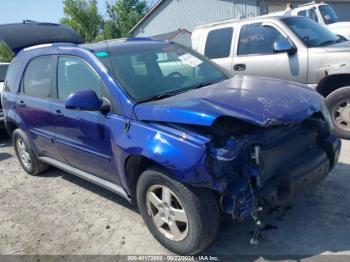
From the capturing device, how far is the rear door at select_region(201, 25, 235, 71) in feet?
23.2

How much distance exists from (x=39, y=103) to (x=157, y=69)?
1637 mm

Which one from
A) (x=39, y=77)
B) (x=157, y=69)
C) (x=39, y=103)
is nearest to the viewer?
(x=157, y=69)

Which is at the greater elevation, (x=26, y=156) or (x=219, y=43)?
(x=219, y=43)

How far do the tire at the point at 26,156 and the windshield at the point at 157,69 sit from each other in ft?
7.19

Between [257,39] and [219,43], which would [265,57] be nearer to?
[257,39]

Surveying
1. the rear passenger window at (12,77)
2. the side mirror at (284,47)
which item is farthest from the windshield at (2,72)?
the side mirror at (284,47)

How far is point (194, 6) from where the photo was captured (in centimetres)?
2823

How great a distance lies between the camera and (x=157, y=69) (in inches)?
169

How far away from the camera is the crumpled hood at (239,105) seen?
3.08 meters

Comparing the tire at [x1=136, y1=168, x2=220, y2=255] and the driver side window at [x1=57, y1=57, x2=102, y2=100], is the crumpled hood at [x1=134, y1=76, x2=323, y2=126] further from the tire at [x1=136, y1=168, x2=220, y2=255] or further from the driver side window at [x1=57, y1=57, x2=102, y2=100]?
the driver side window at [x1=57, y1=57, x2=102, y2=100]

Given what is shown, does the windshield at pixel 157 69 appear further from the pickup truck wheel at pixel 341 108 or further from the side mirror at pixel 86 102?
the pickup truck wheel at pixel 341 108

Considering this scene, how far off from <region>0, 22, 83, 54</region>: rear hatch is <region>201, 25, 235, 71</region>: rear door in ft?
10.0

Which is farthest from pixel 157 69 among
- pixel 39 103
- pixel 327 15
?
pixel 327 15

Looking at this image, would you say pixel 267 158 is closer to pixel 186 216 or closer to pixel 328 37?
pixel 186 216
